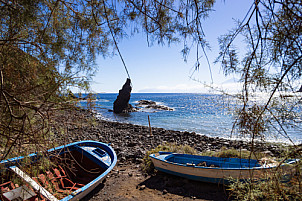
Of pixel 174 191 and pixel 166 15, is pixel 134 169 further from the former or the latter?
pixel 166 15

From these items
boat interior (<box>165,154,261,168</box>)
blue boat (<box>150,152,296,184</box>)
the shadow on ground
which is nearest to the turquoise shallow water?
blue boat (<box>150,152,296,184</box>)

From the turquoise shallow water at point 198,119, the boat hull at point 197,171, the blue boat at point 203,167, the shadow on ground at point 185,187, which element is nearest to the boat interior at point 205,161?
the blue boat at point 203,167

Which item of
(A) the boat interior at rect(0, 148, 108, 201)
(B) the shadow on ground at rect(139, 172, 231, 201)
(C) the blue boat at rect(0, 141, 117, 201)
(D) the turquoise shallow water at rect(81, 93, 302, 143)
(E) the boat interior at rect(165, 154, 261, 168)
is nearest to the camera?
(D) the turquoise shallow water at rect(81, 93, 302, 143)

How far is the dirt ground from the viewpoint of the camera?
4641 millimetres

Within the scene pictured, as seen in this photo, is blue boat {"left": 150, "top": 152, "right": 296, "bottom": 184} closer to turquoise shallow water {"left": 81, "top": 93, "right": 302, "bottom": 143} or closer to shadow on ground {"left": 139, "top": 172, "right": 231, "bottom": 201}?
shadow on ground {"left": 139, "top": 172, "right": 231, "bottom": 201}

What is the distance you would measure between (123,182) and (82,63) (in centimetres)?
379

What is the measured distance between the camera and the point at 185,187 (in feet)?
16.9

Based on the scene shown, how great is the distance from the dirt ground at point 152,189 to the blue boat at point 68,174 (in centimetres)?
48

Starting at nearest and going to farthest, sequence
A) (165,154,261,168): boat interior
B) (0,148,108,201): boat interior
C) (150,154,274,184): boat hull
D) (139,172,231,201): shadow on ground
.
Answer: (0,148,108,201): boat interior
(150,154,274,184): boat hull
(139,172,231,201): shadow on ground
(165,154,261,168): boat interior

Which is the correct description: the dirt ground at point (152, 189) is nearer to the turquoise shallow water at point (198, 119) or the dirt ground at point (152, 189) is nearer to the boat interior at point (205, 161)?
the boat interior at point (205, 161)

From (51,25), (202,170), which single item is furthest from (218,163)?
(51,25)

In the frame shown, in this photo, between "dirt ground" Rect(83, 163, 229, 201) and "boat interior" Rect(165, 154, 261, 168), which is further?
"boat interior" Rect(165, 154, 261, 168)

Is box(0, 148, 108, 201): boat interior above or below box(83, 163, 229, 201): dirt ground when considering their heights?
above

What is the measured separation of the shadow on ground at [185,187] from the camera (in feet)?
15.5
